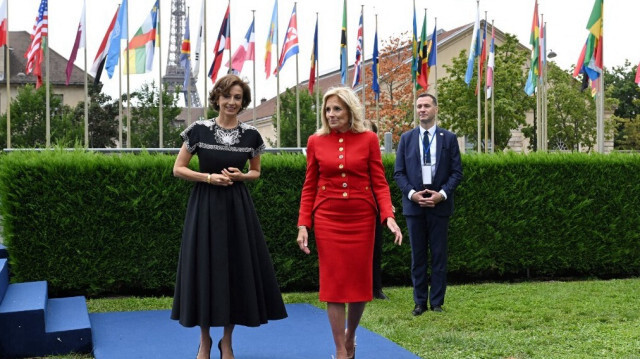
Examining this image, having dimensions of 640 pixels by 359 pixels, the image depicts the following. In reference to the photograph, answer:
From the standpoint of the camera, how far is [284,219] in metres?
8.76

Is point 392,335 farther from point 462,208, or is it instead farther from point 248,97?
point 462,208

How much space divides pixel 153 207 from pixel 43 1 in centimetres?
1021

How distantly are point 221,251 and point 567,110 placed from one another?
40761 millimetres

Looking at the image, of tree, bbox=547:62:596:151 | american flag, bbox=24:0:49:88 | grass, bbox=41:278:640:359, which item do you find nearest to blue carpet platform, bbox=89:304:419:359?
grass, bbox=41:278:640:359

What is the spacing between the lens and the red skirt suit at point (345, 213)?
458 cm

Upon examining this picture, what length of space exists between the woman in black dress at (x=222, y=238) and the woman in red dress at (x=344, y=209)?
431mm

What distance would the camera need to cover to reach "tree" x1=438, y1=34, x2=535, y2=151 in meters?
35.8

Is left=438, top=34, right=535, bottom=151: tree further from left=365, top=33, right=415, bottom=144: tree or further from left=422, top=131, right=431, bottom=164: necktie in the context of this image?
left=422, top=131, right=431, bottom=164: necktie

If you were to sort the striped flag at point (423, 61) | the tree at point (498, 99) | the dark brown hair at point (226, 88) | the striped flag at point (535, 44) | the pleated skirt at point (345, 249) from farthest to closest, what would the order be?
the tree at point (498, 99) < the striped flag at point (535, 44) < the striped flag at point (423, 61) < the dark brown hair at point (226, 88) < the pleated skirt at point (345, 249)

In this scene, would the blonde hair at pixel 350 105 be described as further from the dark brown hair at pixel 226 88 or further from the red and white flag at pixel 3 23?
the red and white flag at pixel 3 23

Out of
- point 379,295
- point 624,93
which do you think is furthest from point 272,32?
point 624,93

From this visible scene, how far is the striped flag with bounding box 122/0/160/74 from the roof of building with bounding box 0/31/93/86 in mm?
30877

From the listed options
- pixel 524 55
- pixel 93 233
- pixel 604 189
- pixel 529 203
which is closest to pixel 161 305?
pixel 93 233

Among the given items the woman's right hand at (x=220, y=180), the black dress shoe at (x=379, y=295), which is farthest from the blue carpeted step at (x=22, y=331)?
the black dress shoe at (x=379, y=295)
